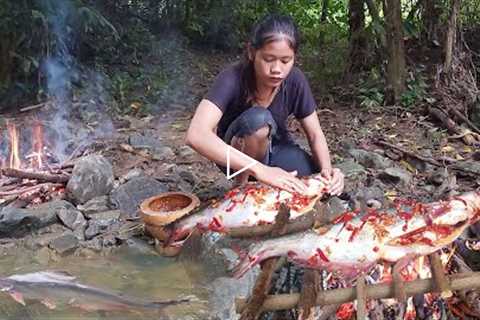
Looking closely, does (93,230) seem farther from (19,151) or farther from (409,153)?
(409,153)

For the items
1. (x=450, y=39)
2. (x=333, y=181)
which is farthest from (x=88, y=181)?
(x=450, y=39)

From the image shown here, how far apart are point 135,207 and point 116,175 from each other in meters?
0.72

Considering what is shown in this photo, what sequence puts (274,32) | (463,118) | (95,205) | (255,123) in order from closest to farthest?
1. (274,32)
2. (255,123)
3. (95,205)
4. (463,118)

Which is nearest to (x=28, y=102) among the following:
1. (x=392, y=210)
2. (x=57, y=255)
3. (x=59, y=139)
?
(x=59, y=139)

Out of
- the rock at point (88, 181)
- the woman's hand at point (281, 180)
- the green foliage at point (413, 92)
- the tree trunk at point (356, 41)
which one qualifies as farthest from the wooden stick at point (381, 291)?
the tree trunk at point (356, 41)

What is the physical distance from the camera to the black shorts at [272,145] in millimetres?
3588

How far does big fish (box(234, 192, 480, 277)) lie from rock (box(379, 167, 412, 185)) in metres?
2.69

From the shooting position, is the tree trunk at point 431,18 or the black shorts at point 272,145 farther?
the tree trunk at point 431,18

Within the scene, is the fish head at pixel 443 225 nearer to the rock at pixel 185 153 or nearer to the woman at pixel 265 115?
the woman at pixel 265 115

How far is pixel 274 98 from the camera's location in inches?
148

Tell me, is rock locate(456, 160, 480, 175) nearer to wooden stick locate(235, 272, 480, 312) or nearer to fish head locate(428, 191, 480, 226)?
fish head locate(428, 191, 480, 226)

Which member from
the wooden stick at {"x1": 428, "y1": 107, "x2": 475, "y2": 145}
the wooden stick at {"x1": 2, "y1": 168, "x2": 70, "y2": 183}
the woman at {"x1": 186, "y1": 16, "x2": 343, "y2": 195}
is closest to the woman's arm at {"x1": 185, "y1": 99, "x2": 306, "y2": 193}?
the woman at {"x1": 186, "y1": 16, "x2": 343, "y2": 195}

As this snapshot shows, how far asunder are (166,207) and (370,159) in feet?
7.06

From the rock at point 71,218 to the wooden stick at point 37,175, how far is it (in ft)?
1.59
